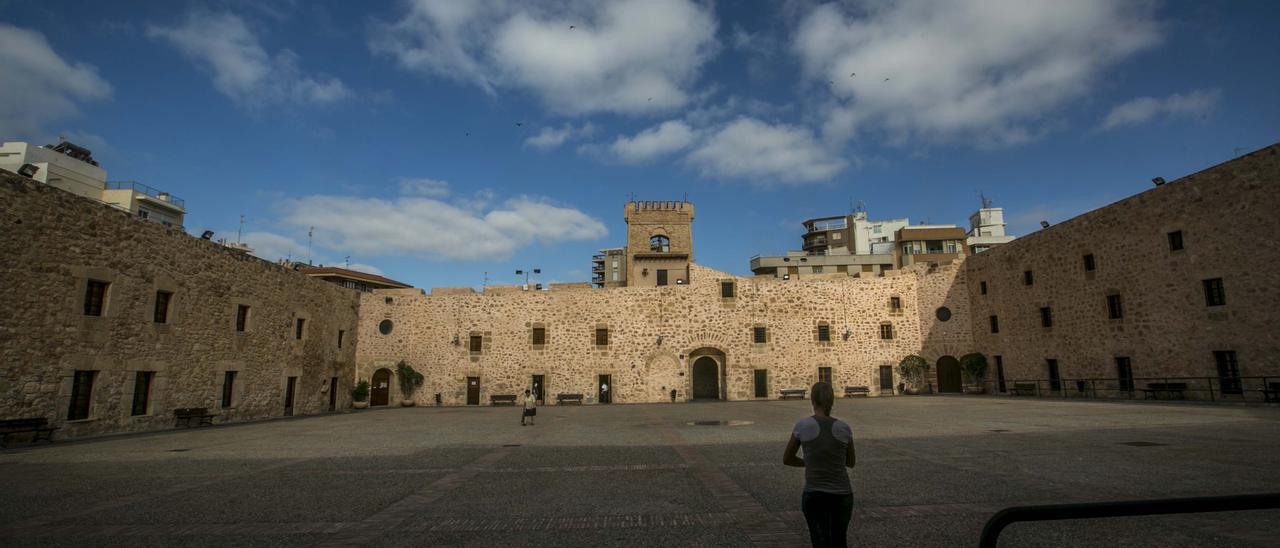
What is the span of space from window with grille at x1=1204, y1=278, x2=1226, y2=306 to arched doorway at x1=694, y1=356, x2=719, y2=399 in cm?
2151

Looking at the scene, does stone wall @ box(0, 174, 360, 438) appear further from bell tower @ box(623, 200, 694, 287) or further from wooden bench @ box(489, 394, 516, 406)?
bell tower @ box(623, 200, 694, 287)

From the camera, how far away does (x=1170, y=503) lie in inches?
112

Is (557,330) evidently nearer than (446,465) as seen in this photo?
No

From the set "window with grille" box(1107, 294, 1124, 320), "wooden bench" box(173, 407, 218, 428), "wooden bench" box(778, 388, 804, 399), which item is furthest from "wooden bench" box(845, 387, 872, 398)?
"wooden bench" box(173, 407, 218, 428)

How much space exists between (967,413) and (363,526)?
17248 mm

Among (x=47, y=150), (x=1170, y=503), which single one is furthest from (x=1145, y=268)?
(x=47, y=150)

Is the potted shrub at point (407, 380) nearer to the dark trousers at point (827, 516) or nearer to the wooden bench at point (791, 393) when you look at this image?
the wooden bench at point (791, 393)

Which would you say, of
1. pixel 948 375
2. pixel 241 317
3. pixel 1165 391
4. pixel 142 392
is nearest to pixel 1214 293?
pixel 1165 391

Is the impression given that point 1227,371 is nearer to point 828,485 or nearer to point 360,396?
point 828,485

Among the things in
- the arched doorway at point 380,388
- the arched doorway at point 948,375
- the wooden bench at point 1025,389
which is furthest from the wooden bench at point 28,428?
the arched doorway at point 948,375

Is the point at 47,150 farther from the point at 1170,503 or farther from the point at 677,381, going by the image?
the point at 1170,503

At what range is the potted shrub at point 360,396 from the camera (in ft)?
96.3

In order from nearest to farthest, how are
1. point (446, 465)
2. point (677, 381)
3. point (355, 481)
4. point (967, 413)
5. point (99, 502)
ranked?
point (99, 502) < point (355, 481) < point (446, 465) < point (967, 413) < point (677, 381)

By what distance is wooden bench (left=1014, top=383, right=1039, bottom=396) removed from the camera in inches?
1030
